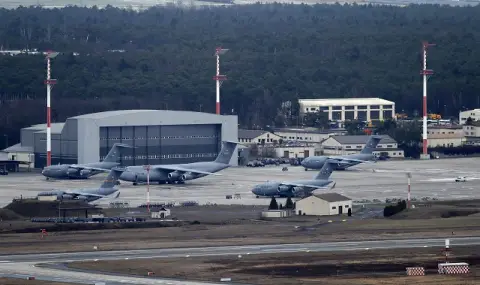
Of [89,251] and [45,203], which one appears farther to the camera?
[45,203]

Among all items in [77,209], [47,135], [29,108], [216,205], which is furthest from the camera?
[29,108]

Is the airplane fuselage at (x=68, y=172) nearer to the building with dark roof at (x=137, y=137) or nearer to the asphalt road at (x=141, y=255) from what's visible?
the building with dark roof at (x=137, y=137)

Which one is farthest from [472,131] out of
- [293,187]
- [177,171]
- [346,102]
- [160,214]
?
[160,214]

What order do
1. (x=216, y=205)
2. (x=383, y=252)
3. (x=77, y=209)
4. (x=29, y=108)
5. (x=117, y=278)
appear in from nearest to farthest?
(x=117, y=278) < (x=383, y=252) < (x=77, y=209) < (x=216, y=205) < (x=29, y=108)

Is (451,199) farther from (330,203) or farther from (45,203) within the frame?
(45,203)

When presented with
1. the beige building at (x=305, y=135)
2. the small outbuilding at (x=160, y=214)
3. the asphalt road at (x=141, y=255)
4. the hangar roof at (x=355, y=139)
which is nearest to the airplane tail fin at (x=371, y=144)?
the hangar roof at (x=355, y=139)

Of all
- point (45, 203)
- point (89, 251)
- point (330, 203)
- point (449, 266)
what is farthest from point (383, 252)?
point (45, 203)
